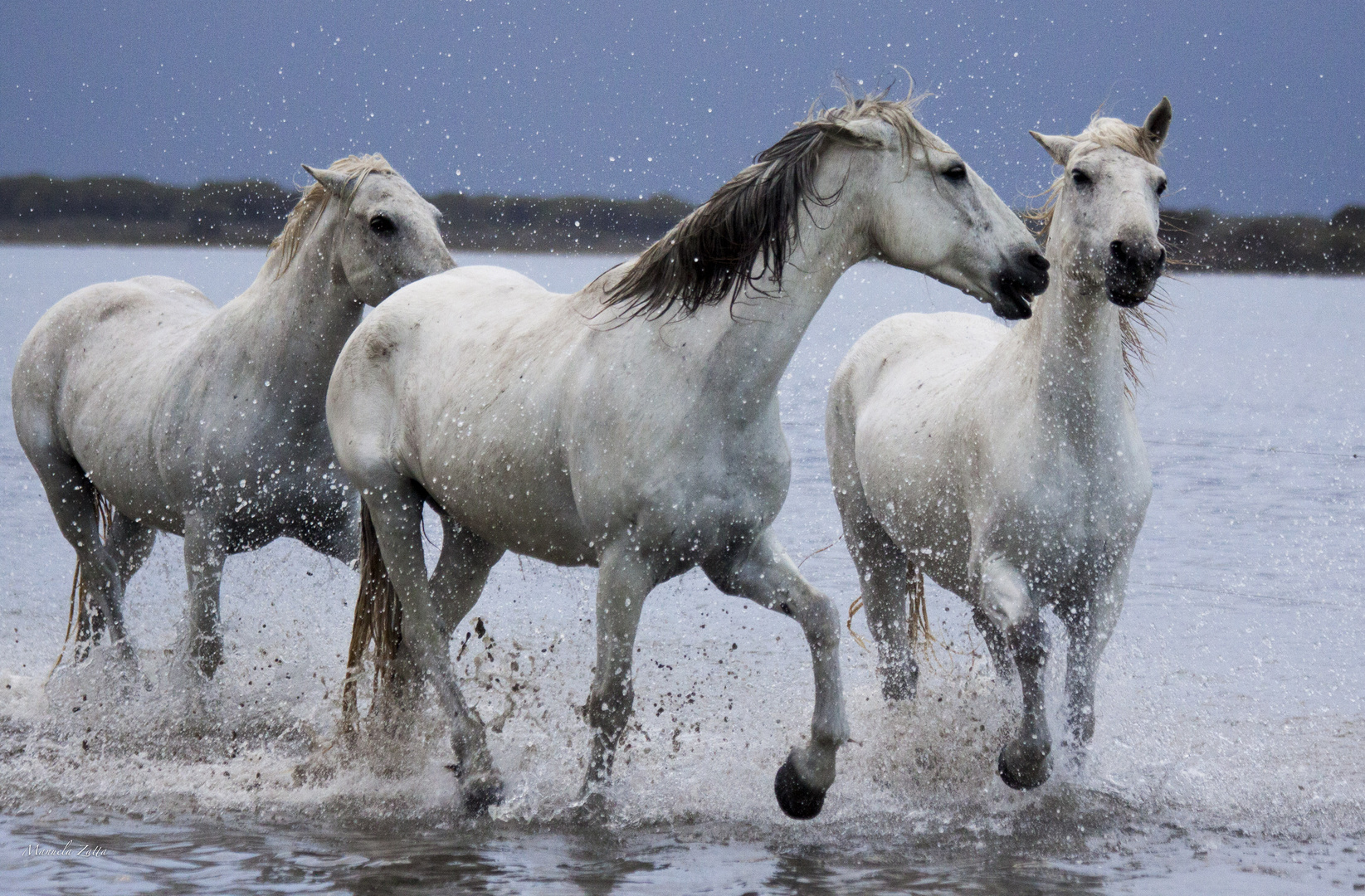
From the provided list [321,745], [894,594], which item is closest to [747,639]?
[894,594]

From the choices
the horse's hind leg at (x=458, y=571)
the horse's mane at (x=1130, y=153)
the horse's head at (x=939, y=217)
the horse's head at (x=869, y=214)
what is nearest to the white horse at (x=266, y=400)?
the horse's hind leg at (x=458, y=571)

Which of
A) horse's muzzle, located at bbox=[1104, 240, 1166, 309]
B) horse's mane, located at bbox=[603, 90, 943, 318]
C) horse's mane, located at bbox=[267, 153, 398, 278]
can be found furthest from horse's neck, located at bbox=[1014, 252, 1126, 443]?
horse's mane, located at bbox=[267, 153, 398, 278]

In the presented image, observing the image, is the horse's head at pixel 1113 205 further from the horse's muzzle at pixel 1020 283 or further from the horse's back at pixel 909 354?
the horse's back at pixel 909 354

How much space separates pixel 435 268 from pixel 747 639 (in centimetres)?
305

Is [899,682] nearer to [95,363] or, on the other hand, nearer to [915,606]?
[915,606]

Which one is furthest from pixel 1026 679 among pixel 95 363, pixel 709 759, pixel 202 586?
pixel 95 363

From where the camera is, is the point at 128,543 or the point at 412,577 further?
the point at 128,543

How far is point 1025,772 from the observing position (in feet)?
15.3

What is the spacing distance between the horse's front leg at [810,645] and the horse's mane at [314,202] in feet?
7.50

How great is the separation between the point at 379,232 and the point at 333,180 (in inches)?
11.4

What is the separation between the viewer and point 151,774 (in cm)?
532

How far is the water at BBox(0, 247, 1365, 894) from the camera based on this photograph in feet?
14.2

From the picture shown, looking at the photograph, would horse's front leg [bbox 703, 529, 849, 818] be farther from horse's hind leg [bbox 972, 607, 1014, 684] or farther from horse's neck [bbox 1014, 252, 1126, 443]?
horse's hind leg [bbox 972, 607, 1014, 684]

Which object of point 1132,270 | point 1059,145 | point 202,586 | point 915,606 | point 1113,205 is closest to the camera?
point 1132,270
